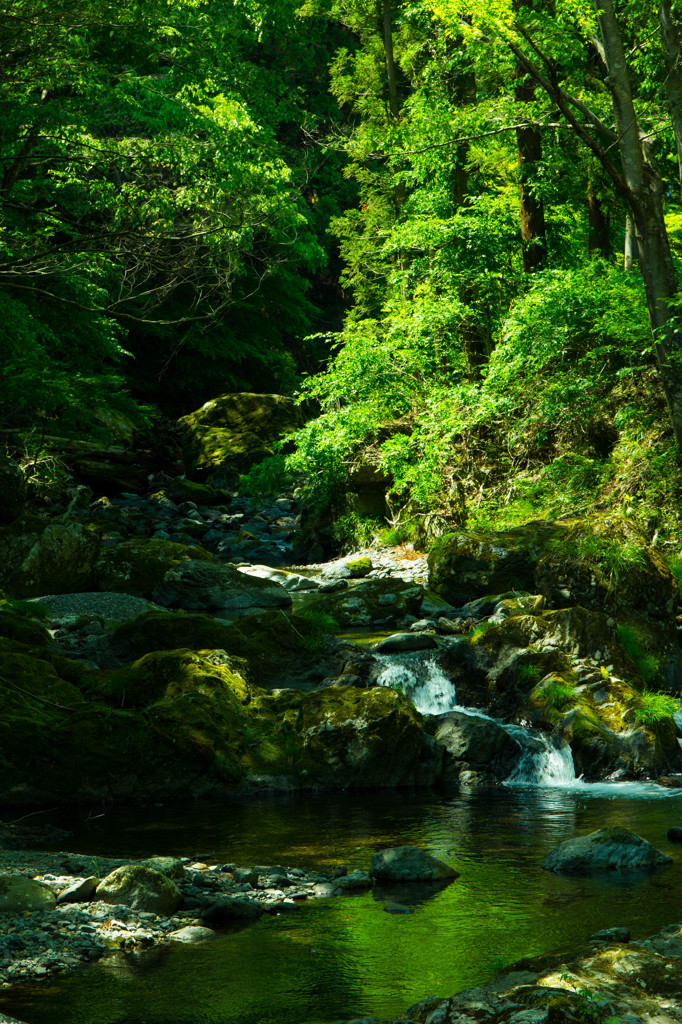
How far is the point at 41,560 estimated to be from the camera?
1299 cm

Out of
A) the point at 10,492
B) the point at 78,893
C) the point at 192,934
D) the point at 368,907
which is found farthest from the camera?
the point at 10,492

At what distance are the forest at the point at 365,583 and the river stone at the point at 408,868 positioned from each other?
1 centimetres

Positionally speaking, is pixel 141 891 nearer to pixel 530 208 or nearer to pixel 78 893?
pixel 78 893

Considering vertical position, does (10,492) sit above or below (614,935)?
above

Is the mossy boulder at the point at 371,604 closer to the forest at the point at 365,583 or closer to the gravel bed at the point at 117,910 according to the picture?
the forest at the point at 365,583

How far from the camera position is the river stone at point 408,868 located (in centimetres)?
543

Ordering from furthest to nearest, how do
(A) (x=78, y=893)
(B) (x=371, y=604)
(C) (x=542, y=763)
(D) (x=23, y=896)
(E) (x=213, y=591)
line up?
1. (E) (x=213, y=591)
2. (B) (x=371, y=604)
3. (C) (x=542, y=763)
4. (A) (x=78, y=893)
5. (D) (x=23, y=896)

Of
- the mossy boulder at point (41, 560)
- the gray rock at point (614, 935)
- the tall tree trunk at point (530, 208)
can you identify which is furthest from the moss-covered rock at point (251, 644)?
the tall tree trunk at point (530, 208)

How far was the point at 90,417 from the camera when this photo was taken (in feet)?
49.4

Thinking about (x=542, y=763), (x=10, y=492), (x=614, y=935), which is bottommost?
(x=542, y=763)

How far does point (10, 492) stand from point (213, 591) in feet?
11.7

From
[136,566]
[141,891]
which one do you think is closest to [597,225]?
[136,566]

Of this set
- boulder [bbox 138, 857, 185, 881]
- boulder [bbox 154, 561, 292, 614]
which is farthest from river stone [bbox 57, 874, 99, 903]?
boulder [bbox 154, 561, 292, 614]

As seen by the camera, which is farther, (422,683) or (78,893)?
(422,683)
